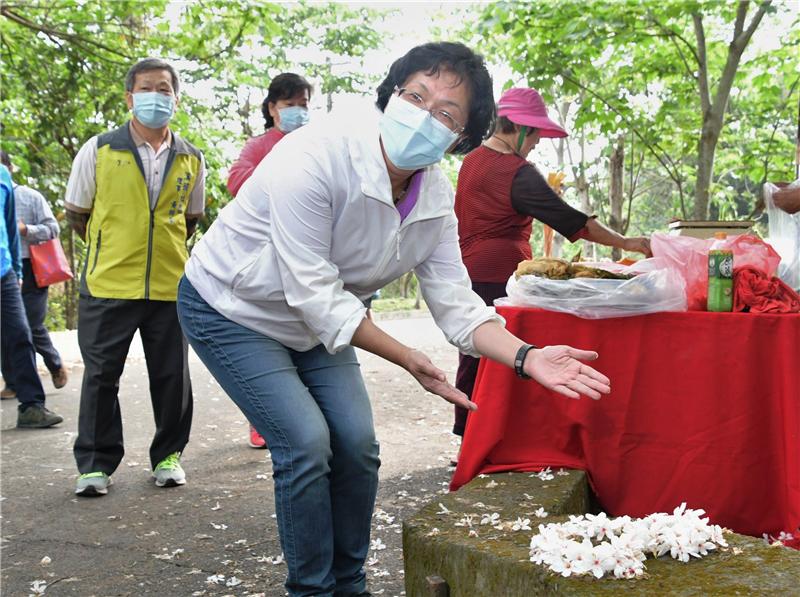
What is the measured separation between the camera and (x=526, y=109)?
15.1 ft

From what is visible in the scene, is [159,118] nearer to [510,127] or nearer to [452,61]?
[510,127]

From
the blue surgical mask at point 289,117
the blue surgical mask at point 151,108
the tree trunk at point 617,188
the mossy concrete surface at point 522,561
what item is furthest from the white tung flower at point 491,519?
the tree trunk at point 617,188

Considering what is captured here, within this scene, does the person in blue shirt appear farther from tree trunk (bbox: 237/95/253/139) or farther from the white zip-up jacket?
tree trunk (bbox: 237/95/253/139)

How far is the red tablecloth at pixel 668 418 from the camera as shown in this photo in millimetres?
3395

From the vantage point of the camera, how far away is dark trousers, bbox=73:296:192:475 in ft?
14.8

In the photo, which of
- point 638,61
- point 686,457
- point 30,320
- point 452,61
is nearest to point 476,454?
point 686,457

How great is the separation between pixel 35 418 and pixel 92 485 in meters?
2.15

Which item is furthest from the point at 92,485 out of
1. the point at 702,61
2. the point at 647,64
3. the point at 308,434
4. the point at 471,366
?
the point at 647,64

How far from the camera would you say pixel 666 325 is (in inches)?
140

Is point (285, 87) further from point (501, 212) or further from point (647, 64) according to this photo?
point (647, 64)

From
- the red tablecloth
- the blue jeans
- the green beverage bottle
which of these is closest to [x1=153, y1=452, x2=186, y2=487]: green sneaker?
the red tablecloth

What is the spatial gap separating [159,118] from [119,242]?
684mm

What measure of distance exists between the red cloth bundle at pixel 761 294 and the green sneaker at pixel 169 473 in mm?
2977

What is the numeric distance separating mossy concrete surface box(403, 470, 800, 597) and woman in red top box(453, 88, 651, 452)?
5.21 feet
